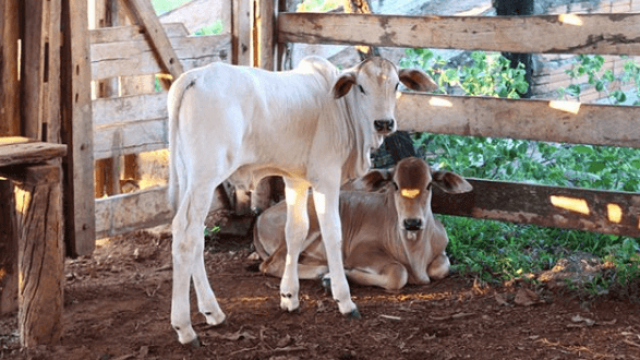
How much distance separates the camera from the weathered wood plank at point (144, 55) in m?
7.19

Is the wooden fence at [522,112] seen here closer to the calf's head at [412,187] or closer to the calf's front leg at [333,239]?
the calf's head at [412,187]

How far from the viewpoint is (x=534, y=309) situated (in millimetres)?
6535

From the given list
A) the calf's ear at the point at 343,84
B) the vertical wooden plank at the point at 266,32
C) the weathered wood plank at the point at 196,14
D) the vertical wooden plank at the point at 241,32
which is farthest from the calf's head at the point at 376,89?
the weathered wood plank at the point at 196,14

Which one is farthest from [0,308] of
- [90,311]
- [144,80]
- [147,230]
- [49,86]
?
[144,80]

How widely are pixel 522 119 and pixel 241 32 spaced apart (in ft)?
8.03

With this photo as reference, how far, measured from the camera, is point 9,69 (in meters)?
6.00

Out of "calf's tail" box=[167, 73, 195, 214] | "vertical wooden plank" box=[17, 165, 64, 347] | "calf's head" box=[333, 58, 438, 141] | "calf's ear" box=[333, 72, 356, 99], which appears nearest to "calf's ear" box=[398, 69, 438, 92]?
"calf's head" box=[333, 58, 438, 141]

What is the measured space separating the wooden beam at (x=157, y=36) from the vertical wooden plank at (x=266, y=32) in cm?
65

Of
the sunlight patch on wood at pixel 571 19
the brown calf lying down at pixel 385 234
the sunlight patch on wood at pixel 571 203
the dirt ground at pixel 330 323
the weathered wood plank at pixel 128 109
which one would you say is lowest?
the dirt ground at pixel 330 323

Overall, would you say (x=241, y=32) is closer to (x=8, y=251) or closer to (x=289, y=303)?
(x=289, y=303)

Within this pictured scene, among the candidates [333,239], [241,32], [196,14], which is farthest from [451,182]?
[196,14]

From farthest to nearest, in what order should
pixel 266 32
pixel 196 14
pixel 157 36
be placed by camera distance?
pixel 196 14 → pixel 266 32 → pixel 157 36

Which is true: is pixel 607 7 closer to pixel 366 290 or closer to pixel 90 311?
pixel 366 290

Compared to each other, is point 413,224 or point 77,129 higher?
point 77,129
